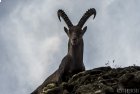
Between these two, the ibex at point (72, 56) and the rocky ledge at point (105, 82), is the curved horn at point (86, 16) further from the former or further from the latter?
the rocky ledge at point (105, 82)

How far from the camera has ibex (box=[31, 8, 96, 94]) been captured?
19250mm

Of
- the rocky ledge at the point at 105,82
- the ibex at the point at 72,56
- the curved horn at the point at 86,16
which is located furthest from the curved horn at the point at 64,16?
the rocky ledge at the point at 105,82

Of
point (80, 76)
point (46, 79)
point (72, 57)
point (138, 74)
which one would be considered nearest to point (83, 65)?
point (72, 57)

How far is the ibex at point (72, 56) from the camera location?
19250 millimetres

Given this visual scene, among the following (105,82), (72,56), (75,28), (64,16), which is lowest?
(105,82)

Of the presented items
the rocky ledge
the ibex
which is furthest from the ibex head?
the rocky ledge

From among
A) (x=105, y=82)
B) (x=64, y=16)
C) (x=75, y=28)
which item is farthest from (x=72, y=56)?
(x=105, y=82)

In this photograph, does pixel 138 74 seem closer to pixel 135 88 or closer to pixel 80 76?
pixel 135 88

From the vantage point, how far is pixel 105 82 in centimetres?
1266

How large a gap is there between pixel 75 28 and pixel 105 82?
314 inches

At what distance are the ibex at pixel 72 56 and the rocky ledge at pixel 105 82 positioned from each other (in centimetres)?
449

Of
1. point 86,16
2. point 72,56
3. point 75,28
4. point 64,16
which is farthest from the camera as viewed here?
point 64,16

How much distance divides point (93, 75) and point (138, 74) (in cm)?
282

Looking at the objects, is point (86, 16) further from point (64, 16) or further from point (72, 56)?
point (72, 56)
